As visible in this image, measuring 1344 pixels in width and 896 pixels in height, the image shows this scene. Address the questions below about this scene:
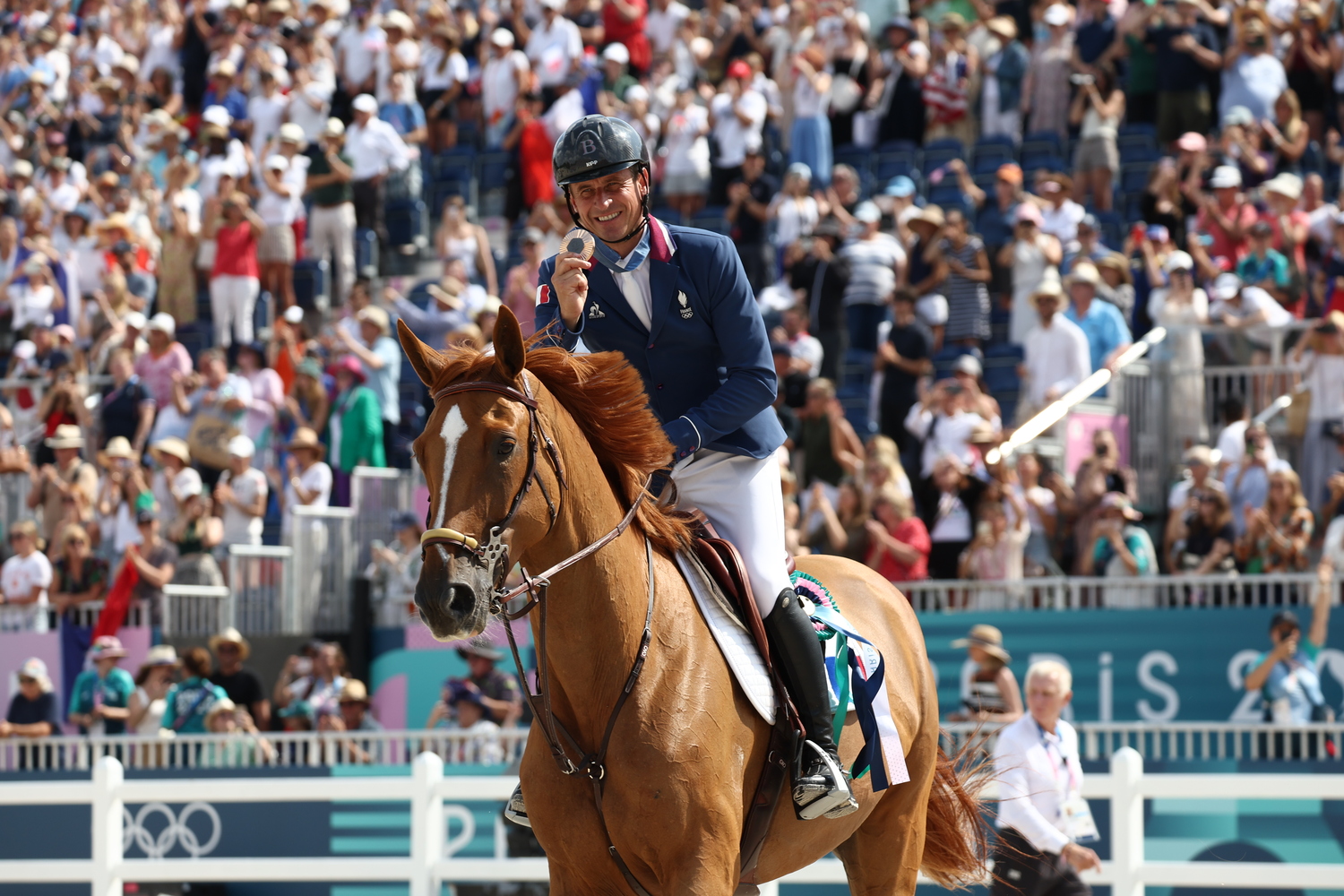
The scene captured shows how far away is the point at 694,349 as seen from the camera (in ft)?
19.1

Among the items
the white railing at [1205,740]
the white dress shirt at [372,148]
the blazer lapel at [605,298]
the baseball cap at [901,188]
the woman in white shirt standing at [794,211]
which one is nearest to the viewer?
the blazer lapel at [605,298]

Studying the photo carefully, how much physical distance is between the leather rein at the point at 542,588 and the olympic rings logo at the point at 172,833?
690cm

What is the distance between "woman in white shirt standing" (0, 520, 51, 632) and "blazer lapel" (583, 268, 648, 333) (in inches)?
418

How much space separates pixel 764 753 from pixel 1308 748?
551 cm

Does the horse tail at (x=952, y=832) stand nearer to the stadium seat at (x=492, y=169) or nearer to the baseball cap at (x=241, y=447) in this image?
the baseball cap at (x=241, y=447)

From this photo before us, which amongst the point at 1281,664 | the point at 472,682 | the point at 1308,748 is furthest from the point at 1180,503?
the point at 472,682

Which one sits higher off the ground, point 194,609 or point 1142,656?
point 1142,656

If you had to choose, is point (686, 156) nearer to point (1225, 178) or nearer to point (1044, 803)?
point (1225, 178)

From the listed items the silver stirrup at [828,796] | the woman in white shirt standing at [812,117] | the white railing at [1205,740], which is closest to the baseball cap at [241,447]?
the woman in white shirt standing at [812,117]

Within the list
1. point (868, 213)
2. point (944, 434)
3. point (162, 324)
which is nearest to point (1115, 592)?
point (944, 434)

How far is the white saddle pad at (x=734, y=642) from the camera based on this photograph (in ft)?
18.3

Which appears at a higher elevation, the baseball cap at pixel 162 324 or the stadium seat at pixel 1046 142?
the stadium seat at pixel 1046 142

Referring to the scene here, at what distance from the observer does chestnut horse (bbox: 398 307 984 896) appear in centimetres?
488

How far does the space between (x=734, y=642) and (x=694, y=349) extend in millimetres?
897
